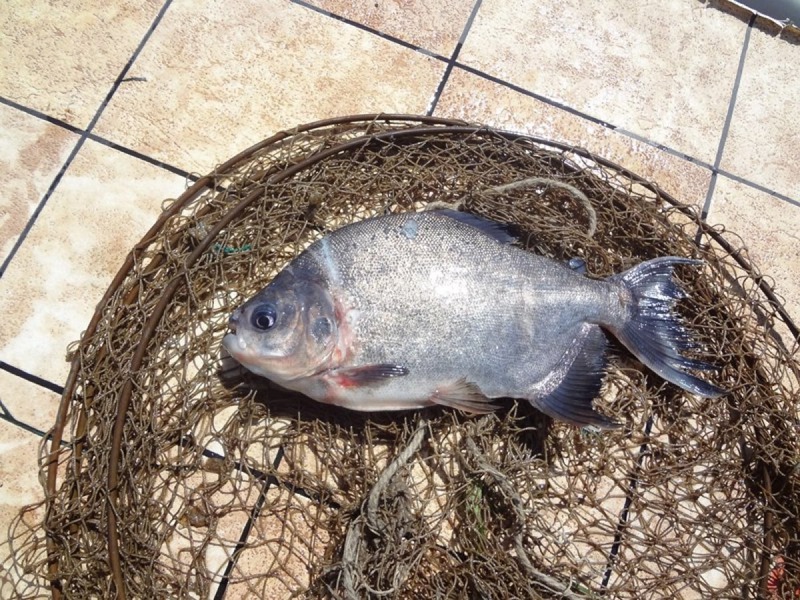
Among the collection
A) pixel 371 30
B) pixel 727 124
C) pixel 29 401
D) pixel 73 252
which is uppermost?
pixel 727 124

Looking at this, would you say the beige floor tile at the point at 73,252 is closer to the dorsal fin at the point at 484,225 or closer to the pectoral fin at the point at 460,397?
the dorsal fin at the point at 484,225

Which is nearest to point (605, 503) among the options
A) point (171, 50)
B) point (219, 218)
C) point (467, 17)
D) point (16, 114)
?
point (219, 218)

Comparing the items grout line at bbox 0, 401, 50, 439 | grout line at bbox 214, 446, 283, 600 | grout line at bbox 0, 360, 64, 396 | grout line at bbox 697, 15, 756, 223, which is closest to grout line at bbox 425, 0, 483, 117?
grout line at bbox 697, 15, 756, 223

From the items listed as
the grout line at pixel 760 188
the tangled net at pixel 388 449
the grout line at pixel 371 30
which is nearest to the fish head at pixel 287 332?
the tangled net at pixel 388 449

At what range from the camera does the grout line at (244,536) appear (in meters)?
2.39

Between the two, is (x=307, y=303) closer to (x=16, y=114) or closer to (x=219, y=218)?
(x=219, y=218)

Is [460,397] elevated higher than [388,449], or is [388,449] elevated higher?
[460,397]

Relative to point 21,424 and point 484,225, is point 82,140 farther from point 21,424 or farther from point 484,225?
point 484,225

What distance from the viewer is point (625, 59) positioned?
3.35 m

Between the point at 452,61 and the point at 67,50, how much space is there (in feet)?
6.15

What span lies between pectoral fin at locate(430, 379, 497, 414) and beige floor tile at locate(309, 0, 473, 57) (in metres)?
1.83

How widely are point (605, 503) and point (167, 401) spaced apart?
1.86m

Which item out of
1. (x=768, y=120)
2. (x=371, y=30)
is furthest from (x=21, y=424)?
(x=768, y=120)

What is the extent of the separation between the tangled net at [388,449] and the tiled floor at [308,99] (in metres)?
0.29
